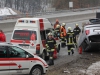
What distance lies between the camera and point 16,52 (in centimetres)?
984

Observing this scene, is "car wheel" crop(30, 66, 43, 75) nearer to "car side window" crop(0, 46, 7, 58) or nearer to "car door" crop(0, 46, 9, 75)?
"car door" crop(0, 46, 9, 75)

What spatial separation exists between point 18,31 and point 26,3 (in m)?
115

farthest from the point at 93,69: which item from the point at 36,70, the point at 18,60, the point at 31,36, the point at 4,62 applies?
the point at 4,62

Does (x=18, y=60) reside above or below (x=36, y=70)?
above

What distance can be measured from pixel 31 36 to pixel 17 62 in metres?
3.47

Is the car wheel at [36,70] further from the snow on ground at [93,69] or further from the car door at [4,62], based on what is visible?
the snow on ground at [93,69]

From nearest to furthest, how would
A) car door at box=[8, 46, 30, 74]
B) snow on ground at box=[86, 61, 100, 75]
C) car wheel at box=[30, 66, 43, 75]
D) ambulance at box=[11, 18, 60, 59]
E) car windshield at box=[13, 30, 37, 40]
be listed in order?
car door at box=[8, 46, 30, 74], car wheel at box=[30, 66, 43, 75], snow on ground at box=[86, 61, 100, 75], ambulance at box=[11, 18, 60, 59], car windshield at box=[13, 30, 37, 40]

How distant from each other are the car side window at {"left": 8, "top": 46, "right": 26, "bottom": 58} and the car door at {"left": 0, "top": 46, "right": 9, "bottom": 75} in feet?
0.65

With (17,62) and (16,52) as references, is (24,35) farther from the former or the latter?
(17,62)

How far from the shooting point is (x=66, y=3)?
87.5 meters

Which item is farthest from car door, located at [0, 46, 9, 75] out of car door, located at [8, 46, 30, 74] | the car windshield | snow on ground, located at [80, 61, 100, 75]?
the car windshield

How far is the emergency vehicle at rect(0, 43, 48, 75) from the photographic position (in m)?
9.49

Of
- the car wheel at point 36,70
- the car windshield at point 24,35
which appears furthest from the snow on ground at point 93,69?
the car windshield at point 24,35

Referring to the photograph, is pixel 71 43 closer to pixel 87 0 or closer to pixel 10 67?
pixel 10 67
